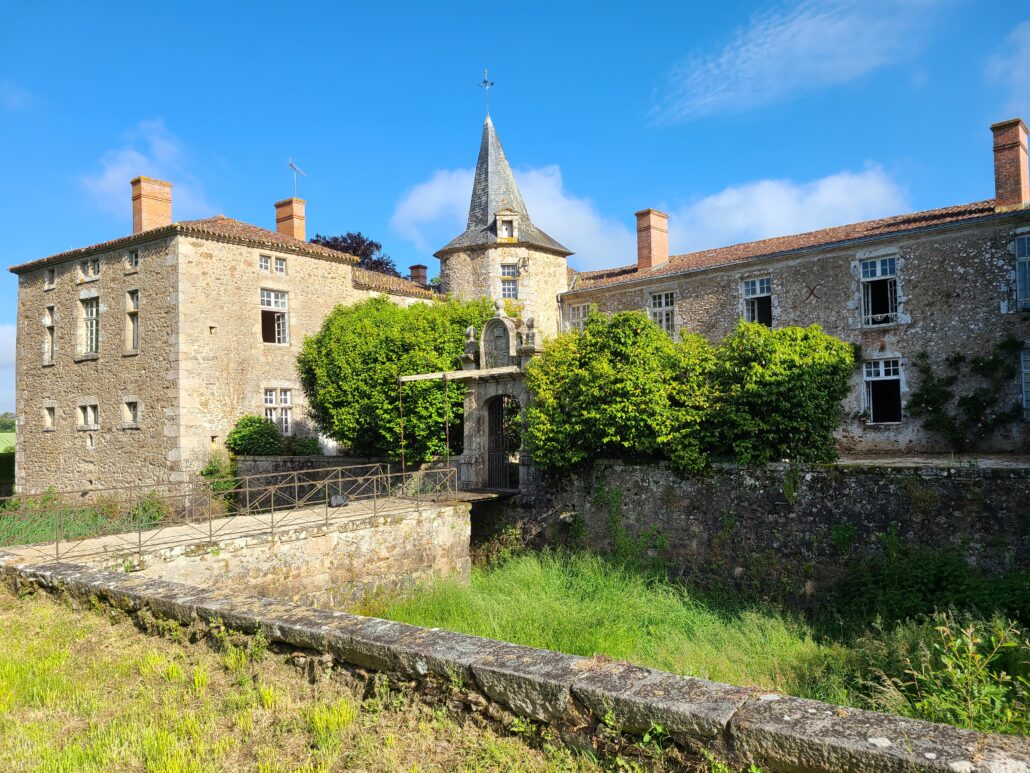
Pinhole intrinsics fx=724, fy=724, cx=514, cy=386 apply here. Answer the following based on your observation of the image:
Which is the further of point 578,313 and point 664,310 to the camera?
point 578,313

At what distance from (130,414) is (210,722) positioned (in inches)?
789

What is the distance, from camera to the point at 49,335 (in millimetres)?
23906

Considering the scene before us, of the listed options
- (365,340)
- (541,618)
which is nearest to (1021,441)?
(541,618)

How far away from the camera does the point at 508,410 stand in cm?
1656

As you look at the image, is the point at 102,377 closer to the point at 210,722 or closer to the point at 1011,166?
the point at 210,722

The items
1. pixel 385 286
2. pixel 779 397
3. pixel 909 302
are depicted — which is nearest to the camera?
pixel 779 397

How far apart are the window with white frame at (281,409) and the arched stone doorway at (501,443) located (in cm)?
838

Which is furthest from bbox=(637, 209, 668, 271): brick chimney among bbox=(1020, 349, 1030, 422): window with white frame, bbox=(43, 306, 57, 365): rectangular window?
bbox=(43, 306, 57, 365): rectangular window

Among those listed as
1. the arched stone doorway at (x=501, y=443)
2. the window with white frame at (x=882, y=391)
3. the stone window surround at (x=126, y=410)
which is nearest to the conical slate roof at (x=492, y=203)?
the arched stone doorway at (x=501, y=443)

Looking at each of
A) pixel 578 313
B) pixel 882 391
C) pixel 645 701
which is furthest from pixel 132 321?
pixel 645 701

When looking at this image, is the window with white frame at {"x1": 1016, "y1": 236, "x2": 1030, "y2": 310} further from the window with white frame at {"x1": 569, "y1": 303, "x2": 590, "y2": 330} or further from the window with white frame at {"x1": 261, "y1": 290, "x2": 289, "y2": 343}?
the window with white frame at {"x1": 261, "y1": 290, "x2": 289, "y2": 343}

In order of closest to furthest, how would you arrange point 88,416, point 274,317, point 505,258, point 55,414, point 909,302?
point 909,302 → point 88,416 → point 274,317 → point 55,414 → point 505,258

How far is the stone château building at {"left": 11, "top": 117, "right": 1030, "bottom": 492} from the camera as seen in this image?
1705cm

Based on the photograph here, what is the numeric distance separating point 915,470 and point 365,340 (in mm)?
13697
